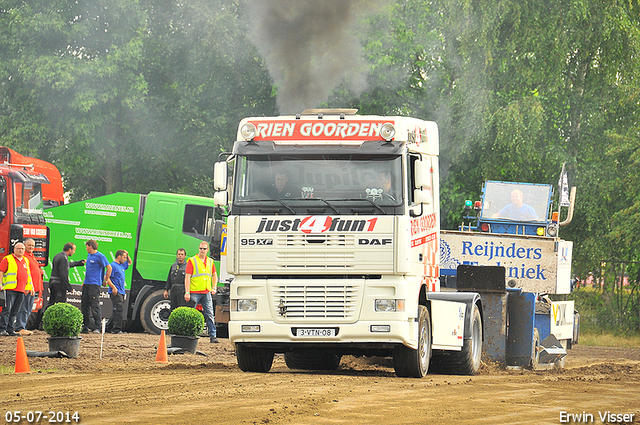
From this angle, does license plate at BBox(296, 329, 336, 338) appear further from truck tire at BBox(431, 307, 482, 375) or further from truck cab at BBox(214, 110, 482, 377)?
truck tire at BBox(431, 307, 482, 375)

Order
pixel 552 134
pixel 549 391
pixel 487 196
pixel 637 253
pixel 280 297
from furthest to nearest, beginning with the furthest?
1. pixel 552 134
2. pixel 637 253
3. pixel 487 196
4. pixel 280 297
5. pixel 549 391

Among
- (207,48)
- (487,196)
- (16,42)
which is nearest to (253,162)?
(487,196)

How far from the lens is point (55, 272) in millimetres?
20375

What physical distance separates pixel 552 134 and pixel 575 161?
1.14 meters

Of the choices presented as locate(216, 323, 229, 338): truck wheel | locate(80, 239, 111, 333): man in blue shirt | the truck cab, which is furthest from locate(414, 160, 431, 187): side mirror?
locate(216, 323, 229, 338): truck wheel

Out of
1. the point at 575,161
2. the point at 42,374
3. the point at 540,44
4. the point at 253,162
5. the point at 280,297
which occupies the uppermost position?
the point at 540,44

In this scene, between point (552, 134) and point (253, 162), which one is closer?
point (253, 162)

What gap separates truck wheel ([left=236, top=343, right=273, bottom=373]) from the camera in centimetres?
1262

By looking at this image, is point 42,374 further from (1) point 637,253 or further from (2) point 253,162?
(1) point 637,253

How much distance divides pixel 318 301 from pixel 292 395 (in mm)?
1989

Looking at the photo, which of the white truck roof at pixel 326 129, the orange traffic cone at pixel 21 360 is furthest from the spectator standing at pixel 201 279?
the white truck roof at pixel 326 129

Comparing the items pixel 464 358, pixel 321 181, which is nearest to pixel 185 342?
pixel 464 358

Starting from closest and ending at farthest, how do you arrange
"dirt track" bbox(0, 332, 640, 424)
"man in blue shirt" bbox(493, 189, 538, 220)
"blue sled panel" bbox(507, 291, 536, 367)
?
"dirt track" bbox(0, 332, 640, 424)
"blue sled panel" bbox(507, 291, 536, 367)
"man in blue shirt" bbox(493, 189, 538, 220)

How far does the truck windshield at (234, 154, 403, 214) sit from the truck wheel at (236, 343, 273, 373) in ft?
7.13
